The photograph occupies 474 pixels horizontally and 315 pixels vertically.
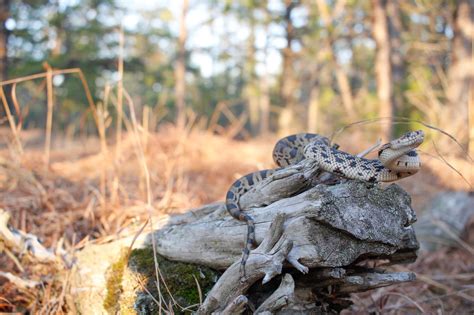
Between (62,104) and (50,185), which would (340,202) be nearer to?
(50,185)

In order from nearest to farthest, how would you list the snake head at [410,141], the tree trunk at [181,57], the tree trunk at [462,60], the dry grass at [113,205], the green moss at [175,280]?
the snake head at [410,141] → the green moss at [175,280] → the dry grass at [113,205] → the tree trunk at [462,60] → the tree trunk at [181,57]

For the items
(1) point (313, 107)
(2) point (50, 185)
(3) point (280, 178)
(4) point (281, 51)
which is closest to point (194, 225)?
(3) point (280, 178)

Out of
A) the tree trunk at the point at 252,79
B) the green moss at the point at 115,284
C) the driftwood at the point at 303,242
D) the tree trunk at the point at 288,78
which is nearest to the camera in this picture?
the driftwood at the point at 303,242

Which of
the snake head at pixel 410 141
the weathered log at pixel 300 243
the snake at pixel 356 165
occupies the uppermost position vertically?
the snake head at pixel 410 141

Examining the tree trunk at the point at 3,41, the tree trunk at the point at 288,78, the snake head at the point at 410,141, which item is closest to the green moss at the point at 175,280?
the snake head at the point at 410,141

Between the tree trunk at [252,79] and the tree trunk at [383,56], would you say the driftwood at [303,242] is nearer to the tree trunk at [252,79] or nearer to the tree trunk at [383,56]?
the tree trunk at [383,56]

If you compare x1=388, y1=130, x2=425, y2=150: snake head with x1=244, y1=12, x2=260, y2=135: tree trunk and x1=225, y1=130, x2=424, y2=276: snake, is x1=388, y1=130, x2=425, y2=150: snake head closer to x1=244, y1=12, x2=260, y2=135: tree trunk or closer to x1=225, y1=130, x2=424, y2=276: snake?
x1=225, y1=130, x2=424, y2=276: snake
